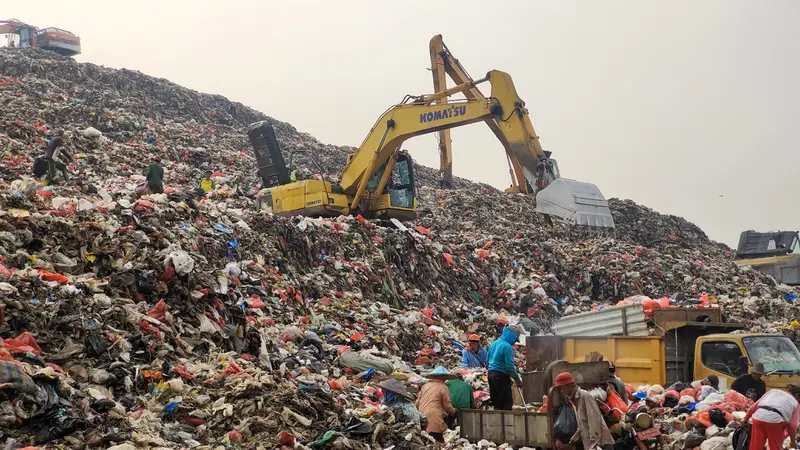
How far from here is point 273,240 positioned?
47.4ft

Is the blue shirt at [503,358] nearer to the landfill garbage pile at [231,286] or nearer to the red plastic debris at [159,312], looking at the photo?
the landfill garbage pile at [231,286]

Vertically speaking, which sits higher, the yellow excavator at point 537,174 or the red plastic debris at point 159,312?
the yellow excavator at point 537,174

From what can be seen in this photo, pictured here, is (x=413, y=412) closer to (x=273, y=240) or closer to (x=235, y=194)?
(x=273, y=240)

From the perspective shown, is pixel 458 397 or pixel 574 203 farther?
pixel 574 203

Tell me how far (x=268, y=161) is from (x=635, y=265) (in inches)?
361

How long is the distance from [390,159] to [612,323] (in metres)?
7.95

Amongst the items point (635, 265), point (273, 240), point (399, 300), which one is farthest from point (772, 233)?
point (273, 240)

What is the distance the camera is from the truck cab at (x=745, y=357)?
8.75 metres

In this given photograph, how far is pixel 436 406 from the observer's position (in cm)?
759

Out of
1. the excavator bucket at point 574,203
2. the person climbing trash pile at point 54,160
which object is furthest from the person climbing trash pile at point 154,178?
the excavator bucket at point 574,203

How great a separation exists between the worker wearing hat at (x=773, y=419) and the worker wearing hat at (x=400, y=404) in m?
2.87

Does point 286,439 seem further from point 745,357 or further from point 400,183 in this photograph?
point 400,183

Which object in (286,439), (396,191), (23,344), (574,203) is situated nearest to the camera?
(286,439)

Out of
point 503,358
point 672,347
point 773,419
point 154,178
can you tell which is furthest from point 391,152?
point 773,419
